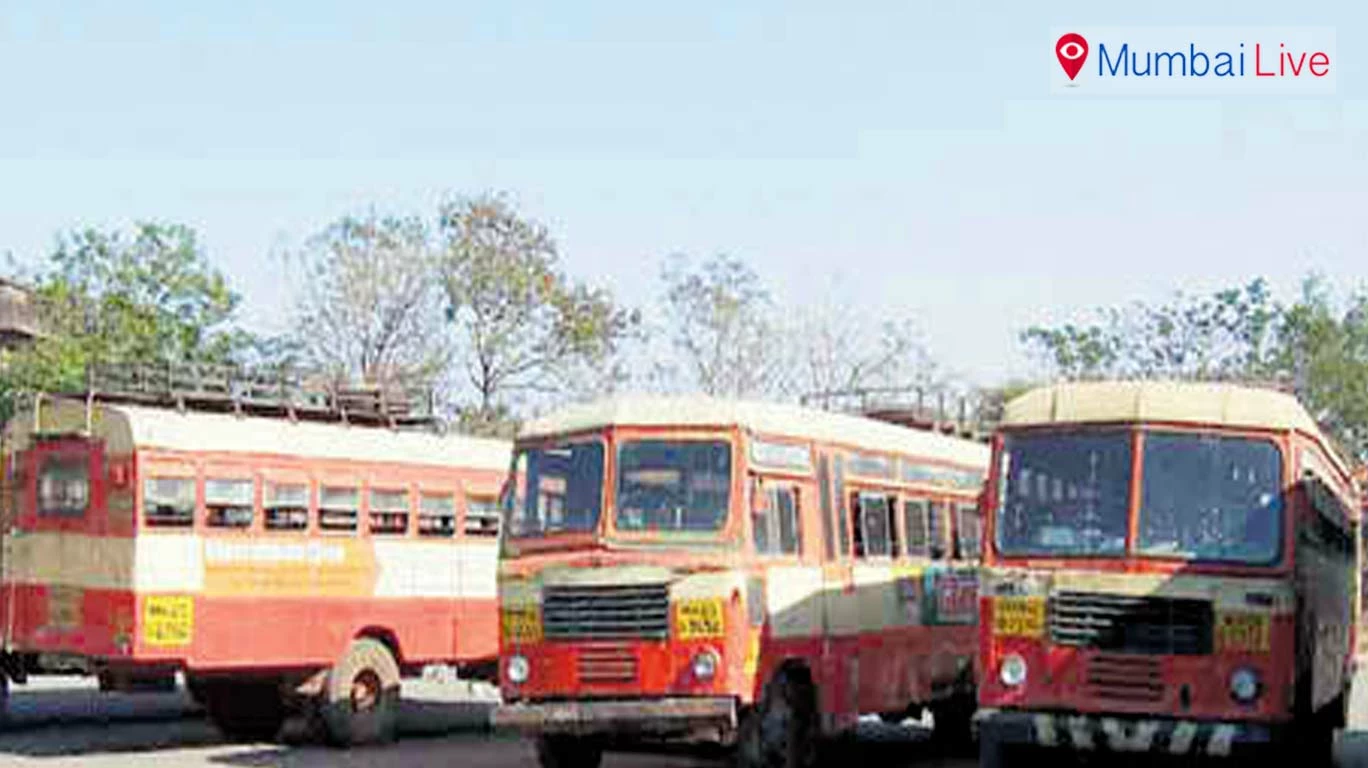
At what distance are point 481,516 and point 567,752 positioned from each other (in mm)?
5741

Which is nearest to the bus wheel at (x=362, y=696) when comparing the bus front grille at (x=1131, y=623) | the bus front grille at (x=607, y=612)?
the bus front grille at (x=607, y=612)

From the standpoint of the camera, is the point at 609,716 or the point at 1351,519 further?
the point at 1351,519

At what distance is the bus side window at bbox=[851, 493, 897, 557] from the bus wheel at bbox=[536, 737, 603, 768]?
2.76 m

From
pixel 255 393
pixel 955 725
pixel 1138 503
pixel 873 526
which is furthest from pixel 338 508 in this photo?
pixel 1138 503

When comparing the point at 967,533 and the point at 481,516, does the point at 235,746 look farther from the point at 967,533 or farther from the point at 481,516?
the point at 967,533

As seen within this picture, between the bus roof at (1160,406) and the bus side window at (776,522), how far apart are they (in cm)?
216

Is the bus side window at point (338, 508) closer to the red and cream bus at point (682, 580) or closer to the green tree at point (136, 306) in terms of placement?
the red and cream bus at point (682, 580)

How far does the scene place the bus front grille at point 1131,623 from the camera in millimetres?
13125

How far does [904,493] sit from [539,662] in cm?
437

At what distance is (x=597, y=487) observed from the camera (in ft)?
50.2

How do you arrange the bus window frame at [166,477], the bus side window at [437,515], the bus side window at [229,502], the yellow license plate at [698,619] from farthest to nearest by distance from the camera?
the bus side window at [437,515]
the bus side window at [229,502]
the bus window frame at [166,477]
the yellow license plate at [698,619]

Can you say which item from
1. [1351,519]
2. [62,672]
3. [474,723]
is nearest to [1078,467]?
[1351,519]

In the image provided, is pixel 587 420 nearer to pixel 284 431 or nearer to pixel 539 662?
pixel 539 662

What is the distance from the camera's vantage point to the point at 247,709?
20.5 m
